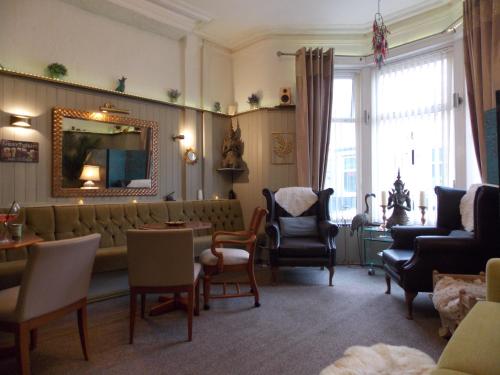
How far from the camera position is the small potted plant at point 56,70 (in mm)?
3418

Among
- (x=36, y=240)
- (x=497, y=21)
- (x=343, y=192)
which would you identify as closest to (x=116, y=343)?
(x=36, y=240)

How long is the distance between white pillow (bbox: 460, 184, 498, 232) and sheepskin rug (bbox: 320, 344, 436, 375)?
1.44 m

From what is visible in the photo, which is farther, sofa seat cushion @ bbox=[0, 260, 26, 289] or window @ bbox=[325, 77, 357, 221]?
window @ bbox=[325, 77, 357, 221]

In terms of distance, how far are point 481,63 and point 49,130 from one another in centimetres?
466

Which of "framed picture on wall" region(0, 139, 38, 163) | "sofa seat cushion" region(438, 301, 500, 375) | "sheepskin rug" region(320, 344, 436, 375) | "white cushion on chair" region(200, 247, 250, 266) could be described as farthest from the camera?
"framed picture on wall" region(0, 139, 38, 163)

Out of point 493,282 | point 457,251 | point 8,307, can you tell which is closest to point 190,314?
point 8,307

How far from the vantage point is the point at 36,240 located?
83.6 inches

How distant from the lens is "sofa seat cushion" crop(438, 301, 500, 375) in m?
1.09

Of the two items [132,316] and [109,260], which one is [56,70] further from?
[132,316]

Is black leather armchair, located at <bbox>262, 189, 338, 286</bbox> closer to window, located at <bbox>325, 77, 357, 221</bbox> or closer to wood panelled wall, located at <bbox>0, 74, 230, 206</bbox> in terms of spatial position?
window, located at <bbox>325, 77, 357, 221</bbox>

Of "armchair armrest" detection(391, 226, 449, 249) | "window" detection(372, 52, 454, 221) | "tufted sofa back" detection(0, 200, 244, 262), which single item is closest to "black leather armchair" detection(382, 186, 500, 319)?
"armchair armrest" detection(391, 226, 449, 249)

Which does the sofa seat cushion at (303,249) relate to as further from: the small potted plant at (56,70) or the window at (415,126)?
the small potted plant at (56,70)

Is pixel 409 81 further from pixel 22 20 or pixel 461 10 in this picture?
pixel 22 20

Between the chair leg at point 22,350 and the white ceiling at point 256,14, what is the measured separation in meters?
3.56
